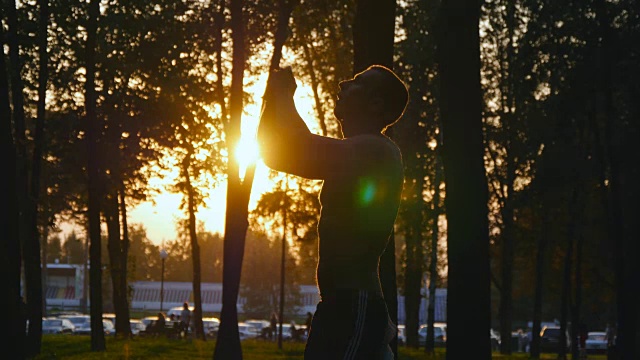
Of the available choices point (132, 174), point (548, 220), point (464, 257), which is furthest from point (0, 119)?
point (548, 220)

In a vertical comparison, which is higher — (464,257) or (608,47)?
(608,47)

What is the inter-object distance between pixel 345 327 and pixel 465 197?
26.0 feet

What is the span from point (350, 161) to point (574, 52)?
24.5m

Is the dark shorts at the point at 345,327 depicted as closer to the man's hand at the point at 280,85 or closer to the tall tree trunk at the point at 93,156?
the man's hand at the point at 280,85

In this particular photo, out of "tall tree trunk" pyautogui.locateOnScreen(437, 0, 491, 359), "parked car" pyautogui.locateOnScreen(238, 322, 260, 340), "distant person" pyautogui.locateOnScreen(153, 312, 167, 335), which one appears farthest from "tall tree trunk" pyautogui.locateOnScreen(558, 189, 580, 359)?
"parked car" pyautogui.locateOnScreen(238, 322, 260, 340)

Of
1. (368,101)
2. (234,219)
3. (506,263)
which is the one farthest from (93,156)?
(368,101)

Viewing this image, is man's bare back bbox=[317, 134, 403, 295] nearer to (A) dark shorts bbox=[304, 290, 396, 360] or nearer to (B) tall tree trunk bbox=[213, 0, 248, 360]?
(A) dark shorts bbox=[304, 290, 396, 360]

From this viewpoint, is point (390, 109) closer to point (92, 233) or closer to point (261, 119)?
point (261, 119)

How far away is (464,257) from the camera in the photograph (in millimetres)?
11820

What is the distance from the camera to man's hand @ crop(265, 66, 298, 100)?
4.00 m

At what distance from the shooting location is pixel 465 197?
12.0 m

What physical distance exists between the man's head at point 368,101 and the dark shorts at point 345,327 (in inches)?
29.0

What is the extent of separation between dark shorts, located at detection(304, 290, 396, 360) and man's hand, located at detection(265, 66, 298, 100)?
2.95 feet

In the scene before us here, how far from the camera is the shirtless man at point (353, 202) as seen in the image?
13.2ft
